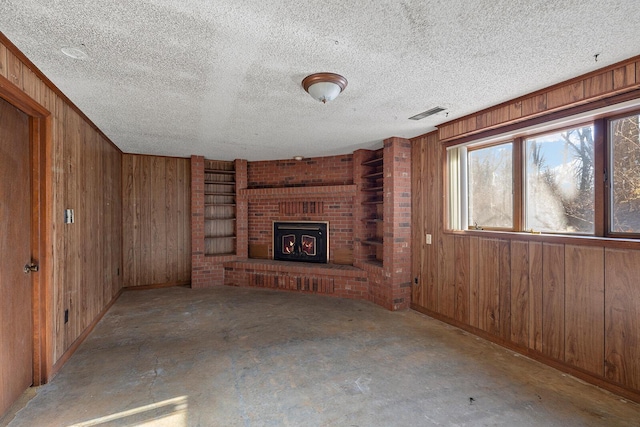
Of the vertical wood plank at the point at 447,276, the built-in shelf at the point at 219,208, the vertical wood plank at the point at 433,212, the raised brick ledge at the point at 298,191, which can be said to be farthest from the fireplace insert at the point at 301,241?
the vertical wood plank at the point at 447,276

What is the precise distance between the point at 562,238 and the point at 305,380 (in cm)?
243

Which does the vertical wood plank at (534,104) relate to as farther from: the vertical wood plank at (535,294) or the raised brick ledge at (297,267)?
the raised brick ledge at (297,267)

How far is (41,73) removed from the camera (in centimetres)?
219

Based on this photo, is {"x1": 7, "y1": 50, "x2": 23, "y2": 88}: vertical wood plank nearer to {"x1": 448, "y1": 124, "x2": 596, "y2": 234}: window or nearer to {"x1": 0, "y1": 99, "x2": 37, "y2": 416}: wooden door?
{"x1": 0, "y1": 99, "x2": 37, "y2": 416}: wooden door

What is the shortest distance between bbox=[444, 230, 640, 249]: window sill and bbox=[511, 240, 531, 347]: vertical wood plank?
8 centimetres

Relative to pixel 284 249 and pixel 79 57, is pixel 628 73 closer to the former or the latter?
pixel 79 57

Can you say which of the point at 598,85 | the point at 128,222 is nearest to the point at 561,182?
the point at 598,85

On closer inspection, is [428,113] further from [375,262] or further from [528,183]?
[375,262]

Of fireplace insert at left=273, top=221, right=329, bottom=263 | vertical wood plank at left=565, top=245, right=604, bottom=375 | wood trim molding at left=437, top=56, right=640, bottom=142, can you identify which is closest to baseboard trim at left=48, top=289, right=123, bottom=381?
fireplace insert at left=273, top=221, right=329, bottom=263

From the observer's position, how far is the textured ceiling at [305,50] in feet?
4.91

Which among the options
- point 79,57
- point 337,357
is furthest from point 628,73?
point 79,57

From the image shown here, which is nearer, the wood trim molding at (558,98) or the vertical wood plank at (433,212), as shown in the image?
the wood trim molding at (558,98)

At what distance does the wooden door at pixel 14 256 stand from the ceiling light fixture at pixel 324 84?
6.86 ft

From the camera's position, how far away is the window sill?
2.12 metres
